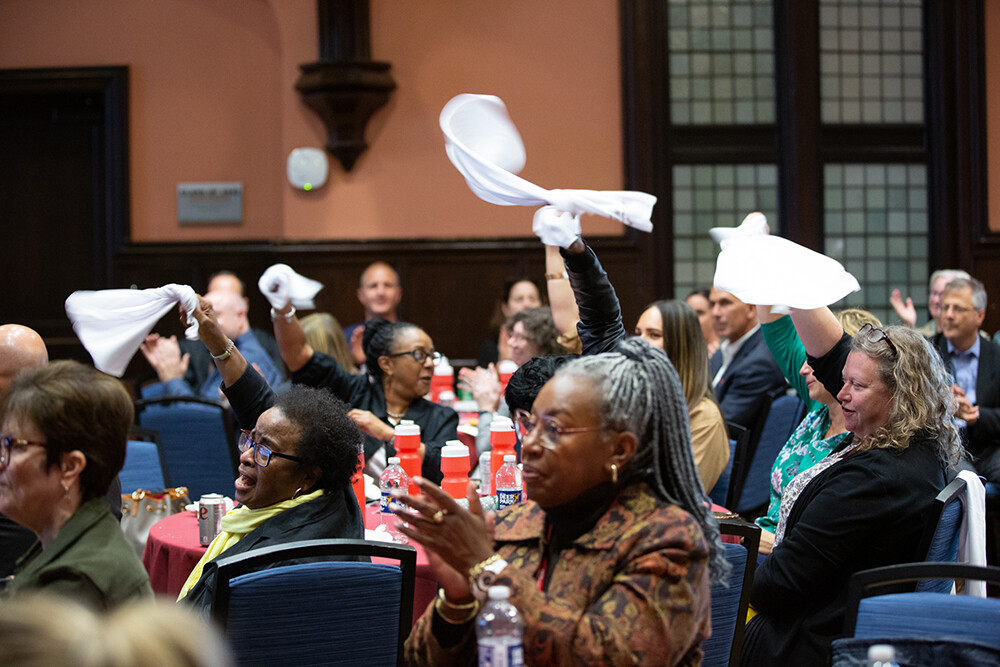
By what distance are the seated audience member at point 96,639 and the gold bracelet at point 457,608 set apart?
636 mm

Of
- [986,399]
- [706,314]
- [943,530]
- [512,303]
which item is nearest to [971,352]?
[986,399]

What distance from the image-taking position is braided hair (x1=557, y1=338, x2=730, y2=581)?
1.69 metres

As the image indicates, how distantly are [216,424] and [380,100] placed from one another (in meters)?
3.21

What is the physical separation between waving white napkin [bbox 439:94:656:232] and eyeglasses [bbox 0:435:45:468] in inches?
48.0

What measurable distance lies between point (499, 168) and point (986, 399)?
11.4 feet

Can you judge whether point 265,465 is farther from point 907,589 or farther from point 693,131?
point 693,131

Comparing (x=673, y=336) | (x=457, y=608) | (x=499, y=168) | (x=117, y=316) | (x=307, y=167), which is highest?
(x=307, y=167)

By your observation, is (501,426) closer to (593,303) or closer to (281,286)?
(593,303)

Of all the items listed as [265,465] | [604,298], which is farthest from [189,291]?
[604,298]

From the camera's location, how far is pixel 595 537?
1.66 meters

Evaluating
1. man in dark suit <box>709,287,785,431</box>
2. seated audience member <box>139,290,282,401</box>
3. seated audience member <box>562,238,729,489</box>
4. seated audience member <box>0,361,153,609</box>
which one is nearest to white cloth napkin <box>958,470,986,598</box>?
seated audience member <box>562,238,729,489</box>

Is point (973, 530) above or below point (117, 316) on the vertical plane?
below

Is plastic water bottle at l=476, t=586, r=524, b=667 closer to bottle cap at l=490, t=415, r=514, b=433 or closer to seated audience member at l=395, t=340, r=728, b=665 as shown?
seated audience member at l=395, t=340, r=728, b=665

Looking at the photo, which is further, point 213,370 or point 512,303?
point 512,303
